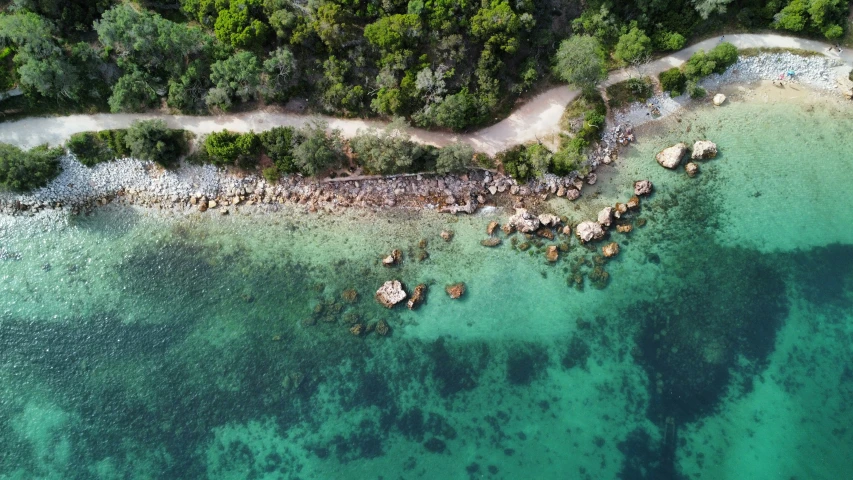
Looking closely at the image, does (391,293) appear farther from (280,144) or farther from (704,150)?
(704,150)

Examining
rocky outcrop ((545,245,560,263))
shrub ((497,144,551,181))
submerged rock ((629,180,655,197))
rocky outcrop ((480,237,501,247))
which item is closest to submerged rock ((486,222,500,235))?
rocky outcrop ((480,237,501,247))

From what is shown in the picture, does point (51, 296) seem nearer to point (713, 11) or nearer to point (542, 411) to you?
point (542, 411)

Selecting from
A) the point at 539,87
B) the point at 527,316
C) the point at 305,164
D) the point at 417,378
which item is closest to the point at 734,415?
the point at 527,316

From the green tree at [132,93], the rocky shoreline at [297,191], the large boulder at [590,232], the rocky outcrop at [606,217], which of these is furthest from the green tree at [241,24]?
the rocky outcrop at [606,217]

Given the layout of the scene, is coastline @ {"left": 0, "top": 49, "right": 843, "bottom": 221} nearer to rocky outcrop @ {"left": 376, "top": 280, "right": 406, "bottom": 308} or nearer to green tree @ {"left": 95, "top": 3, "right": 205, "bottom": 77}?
green tree @ {"left": 95, "top": 3, "right": 205, "bottom": 77}

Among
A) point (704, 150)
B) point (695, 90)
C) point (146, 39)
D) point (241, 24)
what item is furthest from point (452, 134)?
point (146, 39)

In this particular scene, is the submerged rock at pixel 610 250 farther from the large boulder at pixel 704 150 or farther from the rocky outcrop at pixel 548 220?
the large boulder at pixel 704 150
